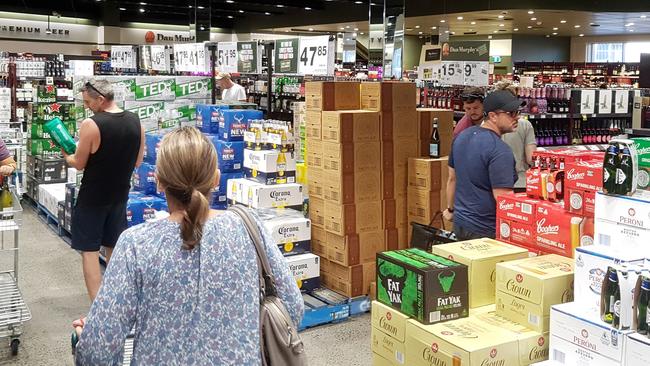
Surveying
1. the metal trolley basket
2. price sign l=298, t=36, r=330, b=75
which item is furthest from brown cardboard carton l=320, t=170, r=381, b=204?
the metal trolley basket

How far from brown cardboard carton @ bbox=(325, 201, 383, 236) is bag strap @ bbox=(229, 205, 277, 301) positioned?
3.16m

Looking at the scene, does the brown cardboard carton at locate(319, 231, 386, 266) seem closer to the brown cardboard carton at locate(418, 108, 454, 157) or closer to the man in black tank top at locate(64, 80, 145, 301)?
the brown cardboard carton at locate(418, 108, 454, 157)

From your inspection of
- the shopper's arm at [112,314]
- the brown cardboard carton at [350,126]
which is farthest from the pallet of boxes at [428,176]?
the shopper's arm at [112,314]

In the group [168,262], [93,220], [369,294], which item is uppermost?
[168,262]

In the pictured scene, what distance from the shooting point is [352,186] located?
5164 millimetres

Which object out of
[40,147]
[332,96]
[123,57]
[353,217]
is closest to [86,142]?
[332,96]

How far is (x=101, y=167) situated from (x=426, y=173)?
2.43m

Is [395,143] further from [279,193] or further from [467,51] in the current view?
[467,51]

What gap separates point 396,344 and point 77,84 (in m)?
4.85

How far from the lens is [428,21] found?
2133 centimetres

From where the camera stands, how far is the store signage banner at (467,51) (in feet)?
25.4

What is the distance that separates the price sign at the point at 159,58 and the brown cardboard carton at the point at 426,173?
532 centimetres

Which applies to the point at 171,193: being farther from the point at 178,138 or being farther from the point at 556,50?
the point at 556,50

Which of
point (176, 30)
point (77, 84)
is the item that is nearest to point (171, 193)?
point (77, 84)
